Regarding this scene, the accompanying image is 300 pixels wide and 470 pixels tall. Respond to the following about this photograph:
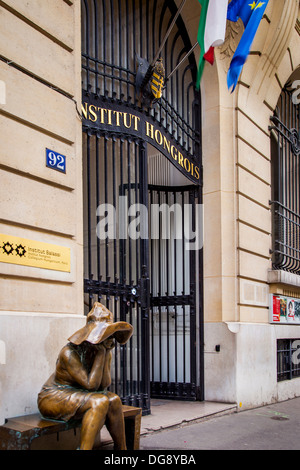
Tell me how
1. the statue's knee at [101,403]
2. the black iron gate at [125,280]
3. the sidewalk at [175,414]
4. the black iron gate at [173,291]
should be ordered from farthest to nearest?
the black iron gate at [173,291] < the black iron gate at [125,280] < the sidewalk at [175,414] < the statue's knee at [101,403]

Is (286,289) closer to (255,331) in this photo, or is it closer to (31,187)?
(255,331)

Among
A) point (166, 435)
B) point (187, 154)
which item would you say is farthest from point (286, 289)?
point (166, 435)

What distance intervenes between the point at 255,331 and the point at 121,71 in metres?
5.25

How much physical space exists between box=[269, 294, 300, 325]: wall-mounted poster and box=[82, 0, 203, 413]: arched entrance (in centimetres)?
185

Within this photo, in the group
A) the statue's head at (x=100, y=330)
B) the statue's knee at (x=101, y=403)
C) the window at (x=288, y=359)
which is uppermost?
the statue's head at (x=100, y=330)

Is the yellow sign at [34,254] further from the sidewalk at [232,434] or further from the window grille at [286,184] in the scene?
the window grille at [286,184]

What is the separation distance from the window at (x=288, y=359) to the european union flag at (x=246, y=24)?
562 centimetres

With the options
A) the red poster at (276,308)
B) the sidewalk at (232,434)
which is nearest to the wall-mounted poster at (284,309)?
the red poster at (276,308)

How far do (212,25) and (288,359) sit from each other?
279 inches

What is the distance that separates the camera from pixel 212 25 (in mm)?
7566

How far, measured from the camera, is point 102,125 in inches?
285

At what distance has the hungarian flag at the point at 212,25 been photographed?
296 inches

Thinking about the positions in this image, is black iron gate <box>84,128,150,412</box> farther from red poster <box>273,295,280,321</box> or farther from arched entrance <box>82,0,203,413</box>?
red poster <box>273,295,280,321</box>

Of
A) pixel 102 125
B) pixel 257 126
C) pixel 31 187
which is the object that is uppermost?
pixel 257 126
